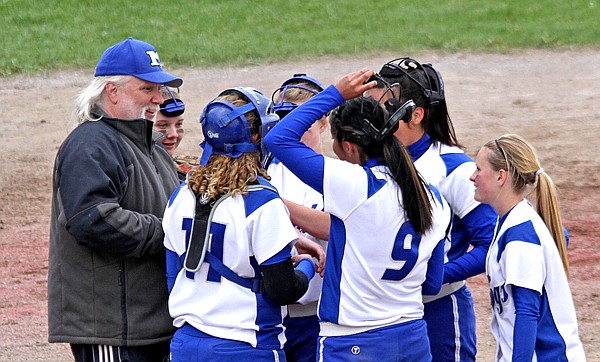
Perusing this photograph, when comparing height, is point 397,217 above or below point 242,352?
above

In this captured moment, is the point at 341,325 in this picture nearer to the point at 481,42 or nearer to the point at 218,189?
the point at 218,189

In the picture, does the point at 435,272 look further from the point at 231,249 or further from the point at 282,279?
the point at 231,249

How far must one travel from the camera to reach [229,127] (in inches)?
143

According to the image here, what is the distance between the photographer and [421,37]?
46.5 feet

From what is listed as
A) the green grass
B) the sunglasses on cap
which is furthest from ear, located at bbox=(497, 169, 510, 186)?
the green grass

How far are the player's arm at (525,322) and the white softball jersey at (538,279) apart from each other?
4cm

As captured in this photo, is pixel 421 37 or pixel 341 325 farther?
pixel 421 37

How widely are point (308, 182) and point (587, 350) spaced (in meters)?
3.43

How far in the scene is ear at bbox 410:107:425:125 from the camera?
4.19m

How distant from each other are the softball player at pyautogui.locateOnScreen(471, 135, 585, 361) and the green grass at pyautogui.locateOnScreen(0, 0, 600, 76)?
9975mm

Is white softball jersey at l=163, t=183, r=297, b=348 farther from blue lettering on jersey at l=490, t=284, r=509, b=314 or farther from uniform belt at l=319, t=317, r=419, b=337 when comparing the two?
blue lettering on jersey at l=490, t=284, r=509, b=314

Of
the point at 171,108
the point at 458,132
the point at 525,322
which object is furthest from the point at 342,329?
the point at 458,132

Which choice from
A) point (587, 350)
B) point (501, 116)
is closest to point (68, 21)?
point (501, 116)

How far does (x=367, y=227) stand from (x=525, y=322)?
68 centimetres
